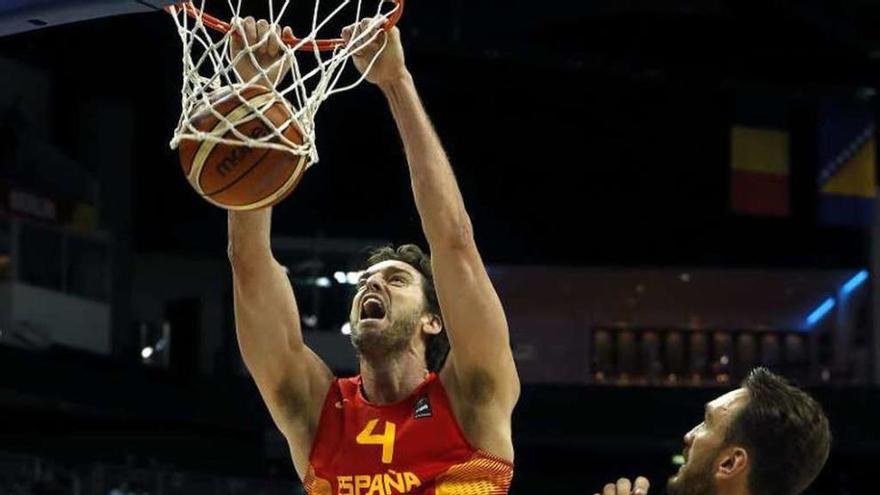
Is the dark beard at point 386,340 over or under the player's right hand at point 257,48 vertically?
under

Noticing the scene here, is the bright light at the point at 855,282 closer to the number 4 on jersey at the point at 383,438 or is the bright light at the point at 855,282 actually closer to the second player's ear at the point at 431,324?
the second player's ear at the point at 431,324

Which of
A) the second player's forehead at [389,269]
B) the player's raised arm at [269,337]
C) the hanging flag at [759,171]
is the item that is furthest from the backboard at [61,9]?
the hanging flag at [759,171]

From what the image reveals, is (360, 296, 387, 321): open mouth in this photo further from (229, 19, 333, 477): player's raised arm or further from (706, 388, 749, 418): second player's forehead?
(706, 388, 749, 418): second player's forehead

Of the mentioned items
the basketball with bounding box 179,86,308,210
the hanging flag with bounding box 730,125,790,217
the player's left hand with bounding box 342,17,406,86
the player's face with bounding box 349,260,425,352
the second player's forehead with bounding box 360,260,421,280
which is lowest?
the hanging flag with bounding box 730,125,790,217

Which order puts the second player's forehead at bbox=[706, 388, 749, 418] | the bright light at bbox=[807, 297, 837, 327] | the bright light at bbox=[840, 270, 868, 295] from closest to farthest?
the second player's forehead at bbox=[706, 388, 749, 418] < the bright light at bbox=[840, 270, 868, 295] < the bright light at bbox=[807, 297, 837, 327]

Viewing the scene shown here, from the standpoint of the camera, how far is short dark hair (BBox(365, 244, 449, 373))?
381 centimetres

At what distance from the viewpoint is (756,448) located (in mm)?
2891

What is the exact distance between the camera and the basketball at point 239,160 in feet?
10.6

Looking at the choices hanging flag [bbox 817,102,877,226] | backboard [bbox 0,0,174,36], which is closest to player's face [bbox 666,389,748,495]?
backboard [bbox 0,0,174,36]

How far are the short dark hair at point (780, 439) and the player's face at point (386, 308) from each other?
97cm

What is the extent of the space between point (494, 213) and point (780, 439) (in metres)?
10.3

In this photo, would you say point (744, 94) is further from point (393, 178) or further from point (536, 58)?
point (393, 178)

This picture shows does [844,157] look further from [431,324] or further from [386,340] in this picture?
[386,340]

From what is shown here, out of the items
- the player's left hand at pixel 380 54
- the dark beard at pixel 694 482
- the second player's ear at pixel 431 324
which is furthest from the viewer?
the second player's ear at pixel 431 324
